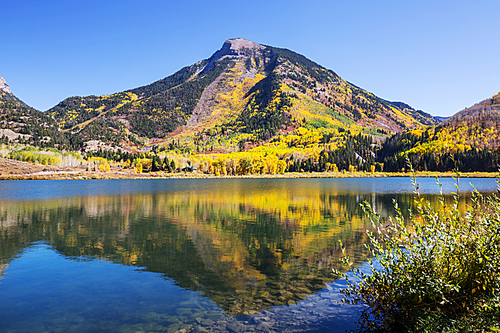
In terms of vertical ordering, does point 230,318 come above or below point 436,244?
below

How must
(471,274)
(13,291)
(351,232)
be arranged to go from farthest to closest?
(351,232), (13,291), (471,274)

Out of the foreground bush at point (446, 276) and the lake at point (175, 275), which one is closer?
the foreground bush at point (446, 276)

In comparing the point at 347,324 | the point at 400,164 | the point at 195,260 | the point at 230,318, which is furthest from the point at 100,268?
the point at 400,164

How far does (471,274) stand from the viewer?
7.72 m

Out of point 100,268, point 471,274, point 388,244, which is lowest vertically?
point 100,268

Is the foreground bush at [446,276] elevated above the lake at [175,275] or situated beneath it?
elevated above

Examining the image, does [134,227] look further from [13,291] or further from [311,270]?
[311,270]

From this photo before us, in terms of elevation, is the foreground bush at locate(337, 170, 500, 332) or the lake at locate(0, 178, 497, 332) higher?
the foreground bush at locate(337, 170, 500, 332)

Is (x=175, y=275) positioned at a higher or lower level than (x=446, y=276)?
lower

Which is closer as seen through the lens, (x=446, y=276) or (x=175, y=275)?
(x=446, y=276)

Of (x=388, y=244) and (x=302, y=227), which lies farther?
(x=302, y=227)

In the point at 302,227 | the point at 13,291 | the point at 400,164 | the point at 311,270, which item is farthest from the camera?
the point at 400,164

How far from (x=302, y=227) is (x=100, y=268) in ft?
54.9

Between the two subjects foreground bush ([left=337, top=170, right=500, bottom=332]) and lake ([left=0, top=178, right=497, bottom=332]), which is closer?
foreground bush ([left=337, top=170, right=500, bottom=332])
